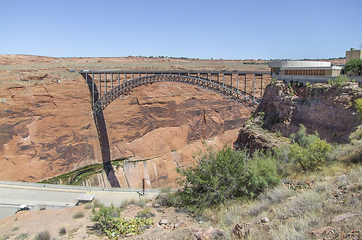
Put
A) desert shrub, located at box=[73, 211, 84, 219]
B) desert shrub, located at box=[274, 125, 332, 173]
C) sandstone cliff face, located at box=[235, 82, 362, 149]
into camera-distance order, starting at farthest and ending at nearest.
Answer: sandstone cliff face, located at box=[235, 82, 362, 149] < desert shrub, located at box=[73, 211, 84, 219] < desert shrub, located at box=[274, 125, 332, 173]

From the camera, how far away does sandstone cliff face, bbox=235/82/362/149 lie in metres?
15.5

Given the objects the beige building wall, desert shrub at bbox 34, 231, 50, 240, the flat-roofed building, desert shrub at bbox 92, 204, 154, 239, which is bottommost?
desert shrub at bbox 34, 231, 50, 240

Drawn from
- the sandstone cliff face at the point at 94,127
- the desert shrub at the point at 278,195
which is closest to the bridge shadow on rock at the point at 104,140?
the sandstone cliff face at the point at 94,127

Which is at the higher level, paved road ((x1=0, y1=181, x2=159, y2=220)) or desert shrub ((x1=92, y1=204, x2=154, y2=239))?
desert shrub ((x1=92, y1=204, x2=154, y2=239))

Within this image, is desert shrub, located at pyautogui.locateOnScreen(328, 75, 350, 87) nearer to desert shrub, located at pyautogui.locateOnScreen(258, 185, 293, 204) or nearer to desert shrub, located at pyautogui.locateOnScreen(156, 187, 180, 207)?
desert shrub, located at pyautogui.locateOnScreen(258, 185, 293, 204)

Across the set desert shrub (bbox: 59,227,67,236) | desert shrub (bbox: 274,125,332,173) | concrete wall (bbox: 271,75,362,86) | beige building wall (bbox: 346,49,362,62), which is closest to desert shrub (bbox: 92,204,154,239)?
desert shrub (bbox: 59,227,67,236)

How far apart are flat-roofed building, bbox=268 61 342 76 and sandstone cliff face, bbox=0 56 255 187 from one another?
40.2 feet

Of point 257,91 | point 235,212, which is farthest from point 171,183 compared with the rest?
point 235,212

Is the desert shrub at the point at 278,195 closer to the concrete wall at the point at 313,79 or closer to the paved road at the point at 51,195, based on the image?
the paved road at the point at 51,195

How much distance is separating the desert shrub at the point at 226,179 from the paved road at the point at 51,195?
19.3 feet

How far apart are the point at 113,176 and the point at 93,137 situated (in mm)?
5078

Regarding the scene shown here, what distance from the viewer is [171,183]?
3231 centimetres

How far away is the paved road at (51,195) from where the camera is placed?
53.2ft

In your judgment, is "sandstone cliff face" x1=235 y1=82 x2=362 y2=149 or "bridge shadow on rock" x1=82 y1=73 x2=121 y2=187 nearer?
"sandstone cliff face" x1=235 y1=82 x2=362 y2=149
